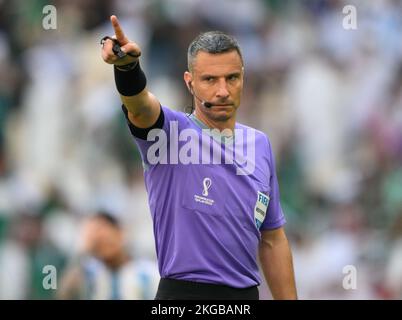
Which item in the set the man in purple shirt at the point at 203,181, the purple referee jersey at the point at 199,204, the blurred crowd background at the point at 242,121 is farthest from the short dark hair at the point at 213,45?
the blurred crowd background at the point at 242,121

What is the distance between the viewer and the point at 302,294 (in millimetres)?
10203

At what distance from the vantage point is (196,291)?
5523 mm

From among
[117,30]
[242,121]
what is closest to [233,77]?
[117,30]

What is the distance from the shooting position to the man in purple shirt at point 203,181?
5516 mm

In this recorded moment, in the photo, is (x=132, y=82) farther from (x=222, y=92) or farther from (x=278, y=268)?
(x=278, y=268)

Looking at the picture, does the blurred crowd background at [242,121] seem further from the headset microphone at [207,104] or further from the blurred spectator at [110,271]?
the headset microphone at [207,104]

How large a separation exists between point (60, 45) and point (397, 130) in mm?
3345

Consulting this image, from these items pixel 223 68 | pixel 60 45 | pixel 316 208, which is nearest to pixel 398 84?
pixel 316 208

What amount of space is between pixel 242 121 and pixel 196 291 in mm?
5683

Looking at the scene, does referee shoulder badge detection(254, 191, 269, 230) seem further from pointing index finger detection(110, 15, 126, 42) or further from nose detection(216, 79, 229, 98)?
pointing index finger detection(110, 15, 126, 42)

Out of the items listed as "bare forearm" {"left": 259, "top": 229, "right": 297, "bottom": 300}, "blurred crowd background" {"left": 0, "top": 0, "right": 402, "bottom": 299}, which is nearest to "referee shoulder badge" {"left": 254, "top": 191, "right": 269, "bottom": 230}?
"bare forearm" {"left": 259, "top": 229, "right": 297, "bottom": 300}

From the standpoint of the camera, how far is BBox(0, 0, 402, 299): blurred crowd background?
10.5 meters

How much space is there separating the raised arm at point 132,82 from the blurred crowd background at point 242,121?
197 inches

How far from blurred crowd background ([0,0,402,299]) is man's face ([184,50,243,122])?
4768 millimetres
